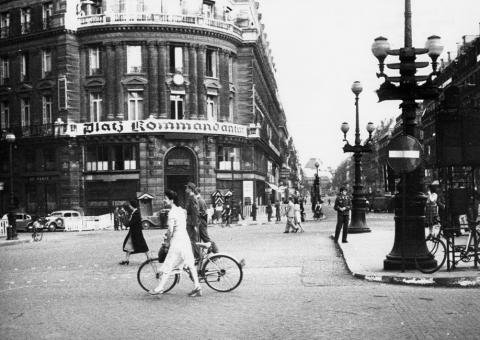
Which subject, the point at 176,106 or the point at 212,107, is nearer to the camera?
the point at 176,106

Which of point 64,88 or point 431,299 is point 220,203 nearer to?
point 64,88

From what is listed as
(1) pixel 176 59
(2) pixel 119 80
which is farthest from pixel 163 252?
(1) pixel 176 59

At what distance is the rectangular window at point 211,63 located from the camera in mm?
49000

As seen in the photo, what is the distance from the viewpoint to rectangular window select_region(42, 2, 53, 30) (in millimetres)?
48625

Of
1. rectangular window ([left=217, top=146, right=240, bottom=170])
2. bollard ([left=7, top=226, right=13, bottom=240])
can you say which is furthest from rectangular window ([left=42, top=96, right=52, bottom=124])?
bollard ([left=7, top=226, right=13, bottom=240])

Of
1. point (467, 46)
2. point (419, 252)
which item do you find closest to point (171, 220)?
point (419, 252)

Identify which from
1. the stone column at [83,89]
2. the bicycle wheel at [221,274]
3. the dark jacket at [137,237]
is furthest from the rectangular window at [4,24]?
the bicycle wheel at [221,274]

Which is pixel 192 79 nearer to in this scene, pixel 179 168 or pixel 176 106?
pixel 176 106

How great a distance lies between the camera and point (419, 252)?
507 inches

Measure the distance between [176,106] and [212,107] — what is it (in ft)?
10.7

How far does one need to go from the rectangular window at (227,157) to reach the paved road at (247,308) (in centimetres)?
3406

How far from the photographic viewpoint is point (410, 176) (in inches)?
515

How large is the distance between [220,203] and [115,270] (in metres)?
27.8

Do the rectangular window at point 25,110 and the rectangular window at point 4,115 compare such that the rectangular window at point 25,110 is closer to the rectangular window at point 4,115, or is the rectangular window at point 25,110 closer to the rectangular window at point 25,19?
the rectangular window at point 4,115
